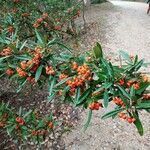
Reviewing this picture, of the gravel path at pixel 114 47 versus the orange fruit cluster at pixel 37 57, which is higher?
the orange fruit cluster at pixel 37 57

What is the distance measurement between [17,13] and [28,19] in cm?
72

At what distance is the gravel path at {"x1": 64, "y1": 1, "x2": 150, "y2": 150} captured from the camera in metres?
6.42

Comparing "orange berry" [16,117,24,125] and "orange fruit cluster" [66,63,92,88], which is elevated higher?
"orange fruit cluster" [66,63,92,88]

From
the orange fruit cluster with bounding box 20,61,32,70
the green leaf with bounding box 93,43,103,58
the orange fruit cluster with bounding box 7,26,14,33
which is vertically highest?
the green leaf with bounding box 93,43,103,58

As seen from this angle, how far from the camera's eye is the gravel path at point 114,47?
21.1 feet

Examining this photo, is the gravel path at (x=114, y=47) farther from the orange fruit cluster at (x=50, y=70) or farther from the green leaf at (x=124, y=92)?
the green leaf at (x=124, y=92)

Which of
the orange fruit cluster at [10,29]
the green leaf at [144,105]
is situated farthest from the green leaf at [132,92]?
the orange fruit cluster at [10,29]

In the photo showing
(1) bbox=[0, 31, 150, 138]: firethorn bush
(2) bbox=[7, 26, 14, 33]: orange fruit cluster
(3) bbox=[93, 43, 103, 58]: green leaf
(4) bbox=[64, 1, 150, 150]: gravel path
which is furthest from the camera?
(4) bbox=[64, 1, 150, 150]: gravel path

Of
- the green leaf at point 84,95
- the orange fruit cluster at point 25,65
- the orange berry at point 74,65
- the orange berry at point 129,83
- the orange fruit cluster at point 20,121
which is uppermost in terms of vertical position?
the orange berry at point 129,83

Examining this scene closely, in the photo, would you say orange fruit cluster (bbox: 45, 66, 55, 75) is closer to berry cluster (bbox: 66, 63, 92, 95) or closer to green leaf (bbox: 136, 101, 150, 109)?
berry cluster (bbox: 66, 63, 92, 95)

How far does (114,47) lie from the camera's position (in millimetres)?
11289

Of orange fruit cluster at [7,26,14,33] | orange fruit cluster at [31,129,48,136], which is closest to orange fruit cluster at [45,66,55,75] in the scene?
orange fruit cluster at [31,129,48,136]

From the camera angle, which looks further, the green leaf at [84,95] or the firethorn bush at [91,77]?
the green leaf at [84,95]

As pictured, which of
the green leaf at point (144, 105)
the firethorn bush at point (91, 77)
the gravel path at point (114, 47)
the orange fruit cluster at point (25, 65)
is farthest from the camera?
the gravel path at point (114, 47)
